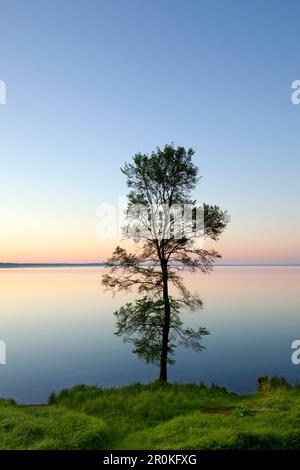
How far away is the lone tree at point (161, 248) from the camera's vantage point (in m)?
26.2

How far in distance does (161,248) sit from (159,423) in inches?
450

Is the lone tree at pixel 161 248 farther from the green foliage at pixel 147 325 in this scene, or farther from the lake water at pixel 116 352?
the lake water at pixel 116 352

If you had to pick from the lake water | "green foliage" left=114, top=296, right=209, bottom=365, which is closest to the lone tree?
"green foliage" left=114, top=296, right=209, bottom=365

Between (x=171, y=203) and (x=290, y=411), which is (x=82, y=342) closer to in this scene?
(x=171, y=203)

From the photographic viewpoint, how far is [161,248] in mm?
27000

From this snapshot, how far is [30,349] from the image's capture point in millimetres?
52531

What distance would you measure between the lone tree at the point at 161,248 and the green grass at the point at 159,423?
392 centimetres

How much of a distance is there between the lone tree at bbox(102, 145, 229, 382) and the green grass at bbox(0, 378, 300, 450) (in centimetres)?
392

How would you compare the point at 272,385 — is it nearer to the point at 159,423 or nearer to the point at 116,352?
the point at 159,423

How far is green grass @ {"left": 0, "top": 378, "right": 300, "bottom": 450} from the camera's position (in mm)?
13867

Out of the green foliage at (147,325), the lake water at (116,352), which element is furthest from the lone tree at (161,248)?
the lake water at (116,352)

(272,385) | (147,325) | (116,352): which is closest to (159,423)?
(147,325)

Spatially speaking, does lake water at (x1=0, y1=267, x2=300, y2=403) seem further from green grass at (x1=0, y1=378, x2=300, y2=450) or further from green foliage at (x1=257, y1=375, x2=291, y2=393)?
green grass at (x1=0, y1=378, x2=300, y2=450)
